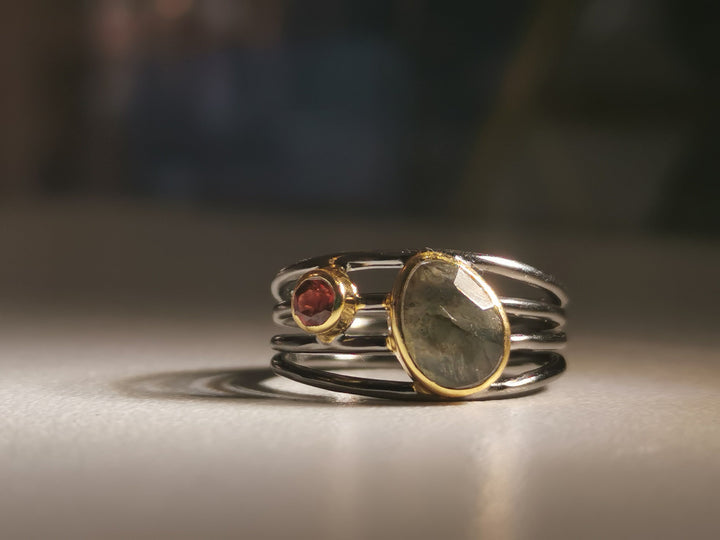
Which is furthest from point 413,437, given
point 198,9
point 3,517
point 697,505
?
point 198,9

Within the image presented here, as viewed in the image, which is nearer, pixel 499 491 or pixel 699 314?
pixel 499 491

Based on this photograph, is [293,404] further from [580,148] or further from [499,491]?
[580,148]

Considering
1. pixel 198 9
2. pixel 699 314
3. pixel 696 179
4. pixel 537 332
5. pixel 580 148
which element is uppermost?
pixel 198 9

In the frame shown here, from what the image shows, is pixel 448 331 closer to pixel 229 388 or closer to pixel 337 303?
pixel 337 303

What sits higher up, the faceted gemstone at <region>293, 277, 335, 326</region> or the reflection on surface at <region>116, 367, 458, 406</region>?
the faceted gemstone at <region>293, 277, 335, 326</region>
